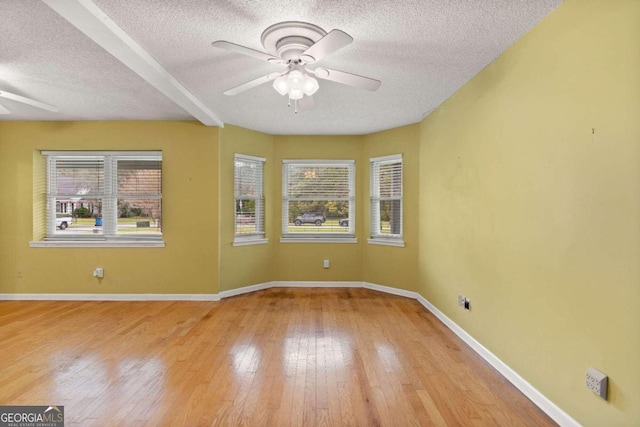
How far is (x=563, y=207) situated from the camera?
6.21ft

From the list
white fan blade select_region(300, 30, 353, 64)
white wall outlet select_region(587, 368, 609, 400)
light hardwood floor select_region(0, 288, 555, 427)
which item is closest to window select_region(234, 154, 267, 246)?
light hardwood floor select_region(0, 288, 555, 427)

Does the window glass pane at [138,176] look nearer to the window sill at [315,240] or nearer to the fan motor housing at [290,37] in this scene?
the window sill at [315,240]

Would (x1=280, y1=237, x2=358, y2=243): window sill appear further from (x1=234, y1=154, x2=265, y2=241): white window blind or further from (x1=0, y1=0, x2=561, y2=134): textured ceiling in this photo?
(x1=0, y1=0, x2=561, y2=134): textured ceiling

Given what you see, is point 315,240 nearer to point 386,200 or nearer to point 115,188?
point 386,200

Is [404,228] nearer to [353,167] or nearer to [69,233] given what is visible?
[353,167]

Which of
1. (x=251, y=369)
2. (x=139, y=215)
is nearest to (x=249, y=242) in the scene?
(x=139, y=215)

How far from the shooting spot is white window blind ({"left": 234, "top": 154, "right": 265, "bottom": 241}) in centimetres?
483

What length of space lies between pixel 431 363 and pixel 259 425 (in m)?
1.50

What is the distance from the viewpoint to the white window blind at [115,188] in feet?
14.9

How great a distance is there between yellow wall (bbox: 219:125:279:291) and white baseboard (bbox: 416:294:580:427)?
9.23ft

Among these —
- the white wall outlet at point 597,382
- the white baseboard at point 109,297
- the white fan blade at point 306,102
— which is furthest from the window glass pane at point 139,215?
the white wall outlet at point 597,382

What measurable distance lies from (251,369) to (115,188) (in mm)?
3505

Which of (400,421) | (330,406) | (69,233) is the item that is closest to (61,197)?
(69,233)

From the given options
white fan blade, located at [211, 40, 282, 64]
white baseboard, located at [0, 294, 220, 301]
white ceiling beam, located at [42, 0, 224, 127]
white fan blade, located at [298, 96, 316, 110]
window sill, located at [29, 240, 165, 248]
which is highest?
white ceiling beam, located at [42, 0, 224, 127]
